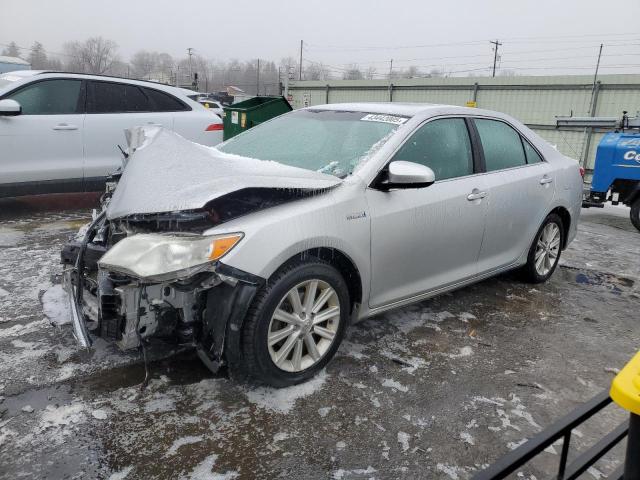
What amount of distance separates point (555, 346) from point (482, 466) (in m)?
1.55

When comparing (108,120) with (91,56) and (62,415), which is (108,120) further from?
(91,56)

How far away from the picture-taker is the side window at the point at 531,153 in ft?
14.2

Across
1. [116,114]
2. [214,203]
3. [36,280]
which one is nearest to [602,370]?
[214,203]

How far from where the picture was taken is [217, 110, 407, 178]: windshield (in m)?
3.21

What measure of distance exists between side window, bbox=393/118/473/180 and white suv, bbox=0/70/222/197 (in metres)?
4.07

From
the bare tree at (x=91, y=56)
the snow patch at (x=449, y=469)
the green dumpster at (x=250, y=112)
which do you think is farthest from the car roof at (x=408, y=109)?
the bare tree at (x=91, y=56)

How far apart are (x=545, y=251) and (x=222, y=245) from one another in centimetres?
331

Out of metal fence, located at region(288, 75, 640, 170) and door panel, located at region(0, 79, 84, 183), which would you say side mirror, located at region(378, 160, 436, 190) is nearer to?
door panel, located at region(0, 79, 84, 183)

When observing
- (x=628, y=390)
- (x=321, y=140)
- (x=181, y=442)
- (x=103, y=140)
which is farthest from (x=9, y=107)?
(x=628, y=390)

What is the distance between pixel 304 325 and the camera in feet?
9.02

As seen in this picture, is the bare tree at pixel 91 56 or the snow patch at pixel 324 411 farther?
the bare tree at pixel 91 56

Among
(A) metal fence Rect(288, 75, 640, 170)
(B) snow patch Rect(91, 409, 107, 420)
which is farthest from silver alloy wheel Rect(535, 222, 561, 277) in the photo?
(A) metal fence Rect(288, 75, 640, 170)

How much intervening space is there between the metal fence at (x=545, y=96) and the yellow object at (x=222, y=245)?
1291cm

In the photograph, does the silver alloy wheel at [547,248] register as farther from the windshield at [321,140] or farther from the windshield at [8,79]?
the windshield at [8,79]
